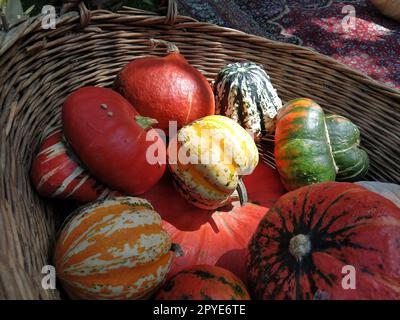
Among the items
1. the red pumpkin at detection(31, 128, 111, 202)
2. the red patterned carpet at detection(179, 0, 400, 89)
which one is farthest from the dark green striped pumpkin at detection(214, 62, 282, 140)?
the red patterned carpet at detection(179, 0, 400, 89)

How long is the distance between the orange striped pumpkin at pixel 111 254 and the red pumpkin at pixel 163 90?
0.37 metres

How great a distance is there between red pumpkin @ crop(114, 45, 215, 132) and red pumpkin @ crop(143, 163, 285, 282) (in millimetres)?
189

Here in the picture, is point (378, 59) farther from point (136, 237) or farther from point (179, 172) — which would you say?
point (136, 237)

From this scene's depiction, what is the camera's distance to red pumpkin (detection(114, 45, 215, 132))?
49.3 inches

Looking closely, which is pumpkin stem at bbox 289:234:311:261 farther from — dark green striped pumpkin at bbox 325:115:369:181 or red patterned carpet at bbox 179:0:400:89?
red patterned carpet at bbox 179:0:400:89

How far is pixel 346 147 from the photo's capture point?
1368 mm

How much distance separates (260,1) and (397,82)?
1.21 meters

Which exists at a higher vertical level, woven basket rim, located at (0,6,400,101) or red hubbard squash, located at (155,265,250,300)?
woven basket rim, located at (0,6,400,101)

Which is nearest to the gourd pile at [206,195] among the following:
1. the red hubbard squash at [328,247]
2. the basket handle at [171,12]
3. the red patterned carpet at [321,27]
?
the red hubbard squash at [328,247]

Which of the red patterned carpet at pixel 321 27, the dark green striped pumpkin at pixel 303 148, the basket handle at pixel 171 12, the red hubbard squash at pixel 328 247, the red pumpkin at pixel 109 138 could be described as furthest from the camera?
the red patterned carpet at pixel 321 27

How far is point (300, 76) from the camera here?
157 cm

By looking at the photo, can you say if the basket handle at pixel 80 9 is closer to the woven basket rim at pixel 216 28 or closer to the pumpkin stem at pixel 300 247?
the woven basket rim at pixel 216 28

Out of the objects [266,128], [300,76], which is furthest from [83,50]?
[300,76]

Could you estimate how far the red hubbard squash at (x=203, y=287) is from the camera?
908 millimetres
